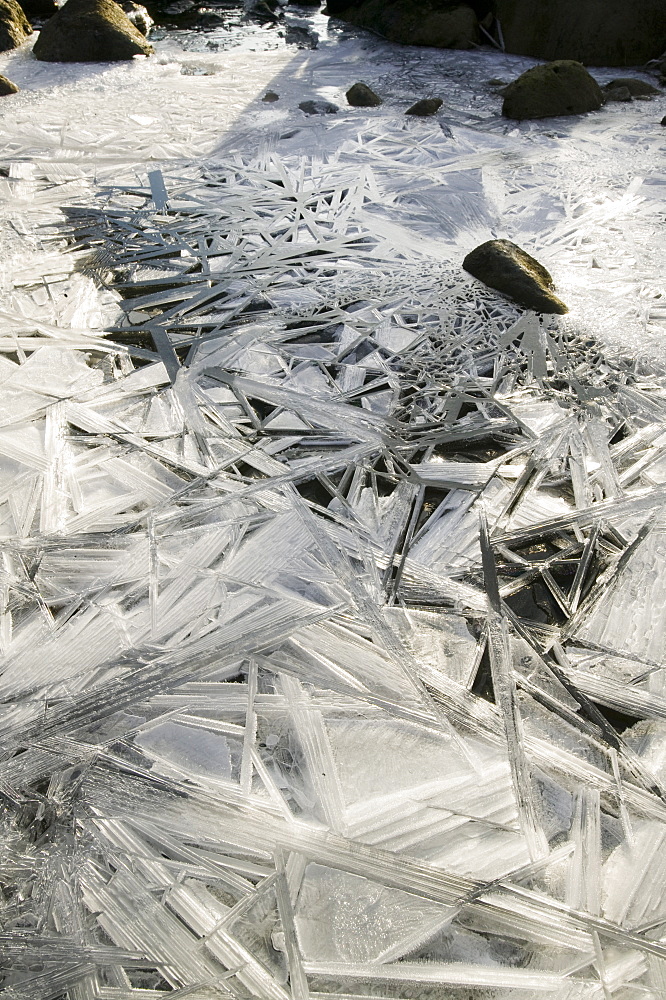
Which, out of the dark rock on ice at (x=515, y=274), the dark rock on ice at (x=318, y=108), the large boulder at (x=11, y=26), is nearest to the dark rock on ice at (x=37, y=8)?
the large boulder at (x=11, y=26)

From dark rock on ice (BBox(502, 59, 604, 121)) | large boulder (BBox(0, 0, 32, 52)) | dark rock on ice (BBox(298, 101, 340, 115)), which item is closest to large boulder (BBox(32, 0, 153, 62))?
large boulder (BBox(0, 0, 32, 52))

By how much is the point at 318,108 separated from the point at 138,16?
103 inches

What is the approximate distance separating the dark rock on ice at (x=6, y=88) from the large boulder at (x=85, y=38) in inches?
25.7

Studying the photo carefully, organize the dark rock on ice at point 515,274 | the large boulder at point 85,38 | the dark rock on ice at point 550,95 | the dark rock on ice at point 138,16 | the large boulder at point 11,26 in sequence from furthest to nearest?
1. the dark rock on ice at point 138,16
2. the large boulder at point 11,26
3. the large boulder at point 85,38
4. the dark rock on ice at point 550,95
5. the dark rock on ice at point 515,274

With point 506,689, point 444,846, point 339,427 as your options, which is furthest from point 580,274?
point 444,846

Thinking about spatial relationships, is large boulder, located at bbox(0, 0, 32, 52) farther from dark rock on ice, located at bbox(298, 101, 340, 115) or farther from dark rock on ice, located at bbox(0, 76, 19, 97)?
dark rock on ice, located at bbox(298, 101, 340, 115)

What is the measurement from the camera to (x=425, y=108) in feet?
13.0

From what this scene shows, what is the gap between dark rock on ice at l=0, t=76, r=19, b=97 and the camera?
4277 millimetres

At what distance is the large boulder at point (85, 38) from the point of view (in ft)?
15.7

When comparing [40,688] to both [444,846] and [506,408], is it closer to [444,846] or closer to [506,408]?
[444,846]

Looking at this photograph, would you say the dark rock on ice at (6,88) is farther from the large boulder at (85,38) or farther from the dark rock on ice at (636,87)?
the dark rock on ice at (636,87)

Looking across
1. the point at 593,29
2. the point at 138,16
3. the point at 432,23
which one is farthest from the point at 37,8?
the point at 593,29

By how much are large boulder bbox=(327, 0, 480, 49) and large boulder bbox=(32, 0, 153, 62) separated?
1.96 metres

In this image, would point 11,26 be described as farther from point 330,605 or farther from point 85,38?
point 330,605
